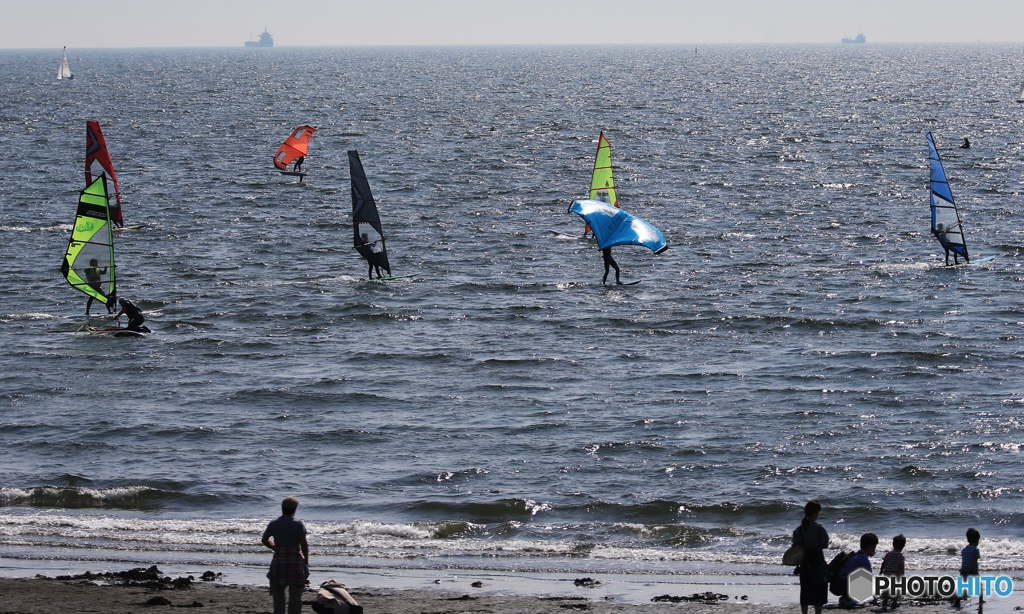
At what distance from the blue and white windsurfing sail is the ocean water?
1.78 m

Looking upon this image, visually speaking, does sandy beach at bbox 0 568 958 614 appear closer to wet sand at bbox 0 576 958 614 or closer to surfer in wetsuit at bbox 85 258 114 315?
wet sand at bbox 0 576 958 614

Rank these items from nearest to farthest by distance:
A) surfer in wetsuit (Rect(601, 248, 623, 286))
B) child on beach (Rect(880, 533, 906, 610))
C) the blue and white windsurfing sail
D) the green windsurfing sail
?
child on beach (Rect(880, 533, 906, 610))
the green windsurfing sail
the blue and white windsurfing sail
surfer in wetsuit (Rect(601, 248, 623, 286))

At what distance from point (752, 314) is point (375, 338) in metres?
9.88

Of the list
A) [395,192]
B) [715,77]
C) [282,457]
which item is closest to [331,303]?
[282,457]

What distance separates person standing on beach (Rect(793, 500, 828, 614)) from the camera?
11.6 meters

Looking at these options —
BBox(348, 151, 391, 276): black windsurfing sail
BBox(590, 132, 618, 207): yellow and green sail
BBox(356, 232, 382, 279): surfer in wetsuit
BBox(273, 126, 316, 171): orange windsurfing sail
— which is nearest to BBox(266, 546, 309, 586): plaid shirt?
BBox(348, 151, 391, 276): black windsurfing sail

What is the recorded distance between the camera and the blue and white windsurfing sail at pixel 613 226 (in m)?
29.9

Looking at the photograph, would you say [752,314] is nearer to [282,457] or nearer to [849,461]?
[849,461]

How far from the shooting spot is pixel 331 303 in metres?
30.6

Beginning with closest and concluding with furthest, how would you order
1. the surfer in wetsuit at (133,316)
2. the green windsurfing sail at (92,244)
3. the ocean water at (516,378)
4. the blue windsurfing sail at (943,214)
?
the ocean water at (516,378)
the surfer in wetsuit at (133,316)
the green windsurfing sail at (92,244)
the blue windsurfing sail at (943,214)

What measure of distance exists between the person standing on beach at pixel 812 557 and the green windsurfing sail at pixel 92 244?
20.7m

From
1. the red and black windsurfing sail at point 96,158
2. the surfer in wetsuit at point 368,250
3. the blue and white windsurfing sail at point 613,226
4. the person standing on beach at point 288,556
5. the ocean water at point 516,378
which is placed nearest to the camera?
the person standing on beach at point 288,556

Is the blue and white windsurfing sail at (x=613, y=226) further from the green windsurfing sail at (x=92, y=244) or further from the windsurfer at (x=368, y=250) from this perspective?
the green windsurfing sail at (x=92, y=244)

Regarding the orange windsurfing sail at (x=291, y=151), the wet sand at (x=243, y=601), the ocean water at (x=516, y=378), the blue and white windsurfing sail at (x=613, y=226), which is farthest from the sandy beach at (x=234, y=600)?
the orange windsurfing sail at (x=291, y=151)
